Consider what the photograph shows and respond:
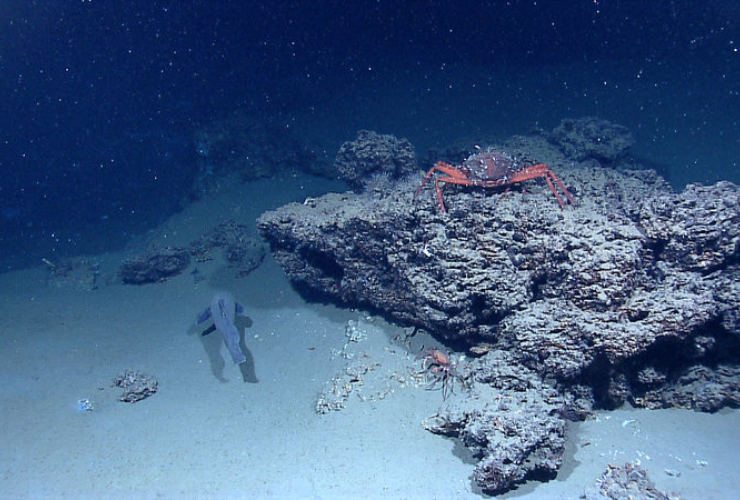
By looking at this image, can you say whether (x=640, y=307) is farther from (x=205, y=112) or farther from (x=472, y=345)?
(x=205, y=112)

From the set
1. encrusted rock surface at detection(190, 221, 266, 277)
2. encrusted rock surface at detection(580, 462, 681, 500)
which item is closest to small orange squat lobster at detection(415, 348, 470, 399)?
encrusted rock surface at detection(580, 462, 681, 500)

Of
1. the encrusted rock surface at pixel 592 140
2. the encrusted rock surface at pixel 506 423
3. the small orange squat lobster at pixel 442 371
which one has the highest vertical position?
the encrusted rock surface at pixel 592 140

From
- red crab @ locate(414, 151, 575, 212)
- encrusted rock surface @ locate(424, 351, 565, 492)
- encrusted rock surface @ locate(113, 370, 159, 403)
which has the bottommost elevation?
encrusted rock surface @ locate(113, 370, 159, 403)

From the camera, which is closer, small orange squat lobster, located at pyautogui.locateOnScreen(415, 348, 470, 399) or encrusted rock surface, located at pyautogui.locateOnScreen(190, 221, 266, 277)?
small orange squat lobster, located at pyautogui.locateOnScreen(415, 348, 470, 399)

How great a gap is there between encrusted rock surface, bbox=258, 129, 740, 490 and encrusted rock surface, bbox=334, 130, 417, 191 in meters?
2.93

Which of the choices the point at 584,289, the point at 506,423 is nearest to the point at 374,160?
the point at 584,289

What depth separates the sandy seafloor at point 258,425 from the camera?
338 centimetres

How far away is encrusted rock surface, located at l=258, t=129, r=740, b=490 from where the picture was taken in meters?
3.49

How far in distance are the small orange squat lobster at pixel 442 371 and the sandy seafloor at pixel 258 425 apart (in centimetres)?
16

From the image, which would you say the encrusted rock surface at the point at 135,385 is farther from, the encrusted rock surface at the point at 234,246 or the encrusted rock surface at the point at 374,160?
the encrusted rock surface at the point at 374,160

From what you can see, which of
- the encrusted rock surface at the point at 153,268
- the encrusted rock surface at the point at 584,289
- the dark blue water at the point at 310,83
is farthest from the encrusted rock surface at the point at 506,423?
the dark blue water at the point at 310,83

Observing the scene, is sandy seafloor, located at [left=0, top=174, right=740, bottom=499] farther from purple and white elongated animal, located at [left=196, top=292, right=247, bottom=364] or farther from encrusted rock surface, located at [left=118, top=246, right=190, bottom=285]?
encrusted rock surface, located at [left=118, top=246, right=190, bottom=285]

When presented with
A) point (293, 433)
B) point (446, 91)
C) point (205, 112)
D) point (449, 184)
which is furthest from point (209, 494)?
point (205, 112)

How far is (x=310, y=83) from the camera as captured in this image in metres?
23.3
